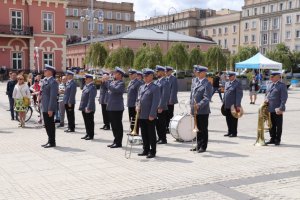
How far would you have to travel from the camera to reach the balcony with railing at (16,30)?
1698 inches

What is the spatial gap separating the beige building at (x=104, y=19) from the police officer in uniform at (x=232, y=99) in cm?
8613

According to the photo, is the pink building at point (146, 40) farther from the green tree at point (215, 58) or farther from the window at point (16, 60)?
the window at point (16, 60)

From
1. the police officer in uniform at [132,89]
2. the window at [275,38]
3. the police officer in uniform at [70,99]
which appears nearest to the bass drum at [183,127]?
the police officer in uniform at [132,89]

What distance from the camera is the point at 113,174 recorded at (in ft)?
24.5

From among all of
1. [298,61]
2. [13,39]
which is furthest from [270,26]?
[13,39]

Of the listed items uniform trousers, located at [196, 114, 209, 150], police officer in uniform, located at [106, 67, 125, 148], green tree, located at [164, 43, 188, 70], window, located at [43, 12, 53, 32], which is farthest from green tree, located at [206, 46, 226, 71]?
uniform trousers, located at [196, 114, 209, 150]

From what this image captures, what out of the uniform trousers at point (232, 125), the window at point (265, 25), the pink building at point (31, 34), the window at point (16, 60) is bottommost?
the uniform trousers at point (232, 125)

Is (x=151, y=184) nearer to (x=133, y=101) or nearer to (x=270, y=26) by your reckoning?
(x=133, y=101)

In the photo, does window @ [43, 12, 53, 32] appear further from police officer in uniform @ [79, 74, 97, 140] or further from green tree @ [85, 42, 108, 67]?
police officer in uniform @ [79, 74, 97, 140]

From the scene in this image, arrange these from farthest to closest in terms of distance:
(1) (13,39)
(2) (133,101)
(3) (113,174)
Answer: (1) (13,39) → (2) (133,101) → (3) (113,174)

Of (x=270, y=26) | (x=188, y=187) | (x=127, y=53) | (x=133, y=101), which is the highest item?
(x=270, y=26)

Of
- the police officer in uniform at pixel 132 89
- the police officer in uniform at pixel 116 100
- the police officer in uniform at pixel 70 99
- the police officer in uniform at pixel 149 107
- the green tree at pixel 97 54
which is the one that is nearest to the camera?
the police officer in uniform at pixel 149 107

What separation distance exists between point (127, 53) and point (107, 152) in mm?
40422

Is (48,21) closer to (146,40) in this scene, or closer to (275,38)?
(146,40)
